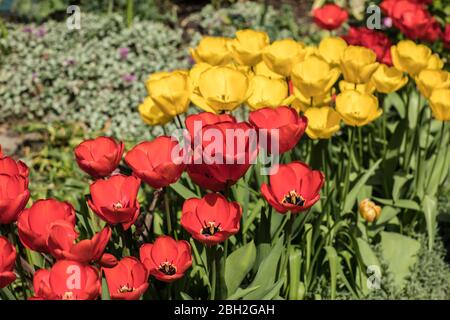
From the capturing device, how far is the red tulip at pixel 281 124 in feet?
6.34

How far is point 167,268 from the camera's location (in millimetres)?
1835

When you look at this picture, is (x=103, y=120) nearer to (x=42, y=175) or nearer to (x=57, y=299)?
(x=42, y=175)

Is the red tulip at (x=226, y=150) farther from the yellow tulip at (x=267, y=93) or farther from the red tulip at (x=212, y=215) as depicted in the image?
the yellow tulip at (x=267, y=93)

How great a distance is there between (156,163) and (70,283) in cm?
42

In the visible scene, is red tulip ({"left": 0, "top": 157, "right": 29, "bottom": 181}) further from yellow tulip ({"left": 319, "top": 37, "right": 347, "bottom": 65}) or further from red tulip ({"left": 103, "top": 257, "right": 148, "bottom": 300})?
yellow tulip ({"left": 319, "top": 37, "right": 347, "bottom": 65})

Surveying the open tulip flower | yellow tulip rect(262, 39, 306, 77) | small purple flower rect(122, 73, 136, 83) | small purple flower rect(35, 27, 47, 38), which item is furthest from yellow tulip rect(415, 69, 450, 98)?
small purple flower rect(35, 27, 47, 38)

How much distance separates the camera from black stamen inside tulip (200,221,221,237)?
5.91 ft

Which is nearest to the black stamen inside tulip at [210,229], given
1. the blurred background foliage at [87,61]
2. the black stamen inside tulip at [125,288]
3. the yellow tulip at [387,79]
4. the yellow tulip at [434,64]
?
the black stamen inside tulip at [125,288]

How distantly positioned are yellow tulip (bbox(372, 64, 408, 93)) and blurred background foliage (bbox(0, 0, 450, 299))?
149cm

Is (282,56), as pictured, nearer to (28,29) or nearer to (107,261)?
(107,261)

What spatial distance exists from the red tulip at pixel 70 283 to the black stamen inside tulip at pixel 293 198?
0.56m

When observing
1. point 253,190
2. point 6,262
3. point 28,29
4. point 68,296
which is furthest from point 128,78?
point 68,296
